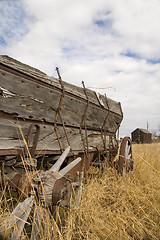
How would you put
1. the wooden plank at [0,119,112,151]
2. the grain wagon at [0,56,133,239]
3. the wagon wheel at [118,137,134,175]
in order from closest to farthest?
the grain wagon at [0,56,133,239] → the wooden plank at [0,119,112,151] → the wagon wheel at [118,137,134,175]

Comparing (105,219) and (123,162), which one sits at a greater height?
(123,162)

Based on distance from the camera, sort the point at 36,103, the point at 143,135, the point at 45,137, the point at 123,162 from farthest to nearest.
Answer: the point at 143,135 < the point at 123,162 < the point at 45,137 < the point at 36,103

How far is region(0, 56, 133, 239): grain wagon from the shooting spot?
61.6 inches

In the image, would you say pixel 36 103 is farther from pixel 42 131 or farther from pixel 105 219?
pixel 105 219

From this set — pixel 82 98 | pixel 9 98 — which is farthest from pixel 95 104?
pixel 9 98

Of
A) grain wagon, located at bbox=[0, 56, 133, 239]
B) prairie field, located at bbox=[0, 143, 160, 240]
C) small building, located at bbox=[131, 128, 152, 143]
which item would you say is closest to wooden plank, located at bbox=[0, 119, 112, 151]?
grain wagon, located at bbox=[0, 56, 133, 239]

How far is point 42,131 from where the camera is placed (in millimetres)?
2061

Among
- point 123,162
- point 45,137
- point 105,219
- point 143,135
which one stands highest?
point 143,135

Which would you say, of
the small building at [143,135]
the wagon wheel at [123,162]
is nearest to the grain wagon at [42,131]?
the wagon wheel at [123,162]

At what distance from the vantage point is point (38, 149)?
2.00 m

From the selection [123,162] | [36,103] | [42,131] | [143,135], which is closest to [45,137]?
[42,131]

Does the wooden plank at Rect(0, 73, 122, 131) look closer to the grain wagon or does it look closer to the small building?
the grain wagon

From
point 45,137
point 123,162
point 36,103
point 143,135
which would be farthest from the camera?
point 143,135

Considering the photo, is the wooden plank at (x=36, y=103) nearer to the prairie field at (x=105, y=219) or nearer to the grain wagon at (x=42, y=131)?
the grain wagon at (x=42, y=131)
